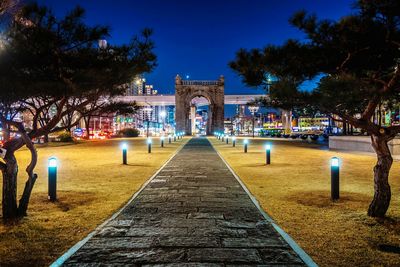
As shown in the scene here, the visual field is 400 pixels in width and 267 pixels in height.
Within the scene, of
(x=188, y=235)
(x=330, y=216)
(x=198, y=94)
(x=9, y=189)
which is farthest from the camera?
(x=198, y=94)

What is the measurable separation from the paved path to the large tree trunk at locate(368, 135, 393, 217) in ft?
7.56

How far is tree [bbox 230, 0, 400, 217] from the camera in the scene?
→ 258 inches

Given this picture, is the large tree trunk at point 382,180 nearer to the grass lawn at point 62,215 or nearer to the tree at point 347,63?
the tree at point 347,63

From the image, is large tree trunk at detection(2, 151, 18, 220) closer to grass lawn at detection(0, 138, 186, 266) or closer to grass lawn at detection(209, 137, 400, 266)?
grass lawn at detection(0, 138, 186, 266)

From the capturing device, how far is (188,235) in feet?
20.2

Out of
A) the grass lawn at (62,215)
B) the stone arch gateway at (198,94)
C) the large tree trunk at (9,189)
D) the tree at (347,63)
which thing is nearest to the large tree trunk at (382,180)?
the tree at (347,63)

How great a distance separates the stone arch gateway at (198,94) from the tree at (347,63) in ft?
239

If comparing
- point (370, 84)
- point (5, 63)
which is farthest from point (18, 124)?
point (370, 84)

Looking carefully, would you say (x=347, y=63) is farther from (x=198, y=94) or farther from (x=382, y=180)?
(x=198, y=94)

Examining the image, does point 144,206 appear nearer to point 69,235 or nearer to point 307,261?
point 69,235

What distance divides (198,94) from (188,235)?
251 ft

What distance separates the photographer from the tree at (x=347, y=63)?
6543mm

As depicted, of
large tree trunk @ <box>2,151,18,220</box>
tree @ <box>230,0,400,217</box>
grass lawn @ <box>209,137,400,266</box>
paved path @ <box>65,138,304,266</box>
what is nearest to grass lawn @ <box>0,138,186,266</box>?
large tree trunk @ <box>2,151,18,220</box>

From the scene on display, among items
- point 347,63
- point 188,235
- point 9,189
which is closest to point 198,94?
point 347,63
